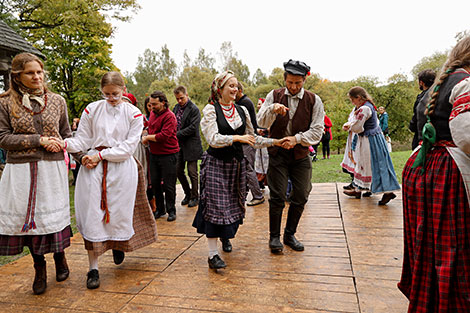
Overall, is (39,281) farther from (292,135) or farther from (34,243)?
(292,135)

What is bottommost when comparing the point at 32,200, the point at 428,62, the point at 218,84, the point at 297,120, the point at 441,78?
the point at 32,200

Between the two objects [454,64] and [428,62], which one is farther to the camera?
[428,62]

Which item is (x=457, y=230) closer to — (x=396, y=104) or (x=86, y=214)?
(x=86, y=214)

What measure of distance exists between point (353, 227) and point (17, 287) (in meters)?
3.51

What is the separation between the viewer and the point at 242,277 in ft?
8.90

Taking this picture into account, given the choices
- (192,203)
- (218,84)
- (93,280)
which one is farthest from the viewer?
(192,203)

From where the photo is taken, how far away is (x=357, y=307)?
7.14 ft

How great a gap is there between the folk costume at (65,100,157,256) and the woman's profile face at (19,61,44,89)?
1.35 ft

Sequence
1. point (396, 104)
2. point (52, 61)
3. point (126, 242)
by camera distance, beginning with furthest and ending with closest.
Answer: point (396, 104) < point (52, 61) < point (126, 242)

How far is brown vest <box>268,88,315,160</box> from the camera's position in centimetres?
312

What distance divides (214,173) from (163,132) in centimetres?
179

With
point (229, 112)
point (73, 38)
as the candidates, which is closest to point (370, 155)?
point (229, 112)

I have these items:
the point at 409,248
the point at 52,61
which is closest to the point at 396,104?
the point at 52,61

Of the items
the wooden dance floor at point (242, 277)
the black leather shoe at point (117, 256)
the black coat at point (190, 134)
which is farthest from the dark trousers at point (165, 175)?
the black leather shoe at point (117, 256)
